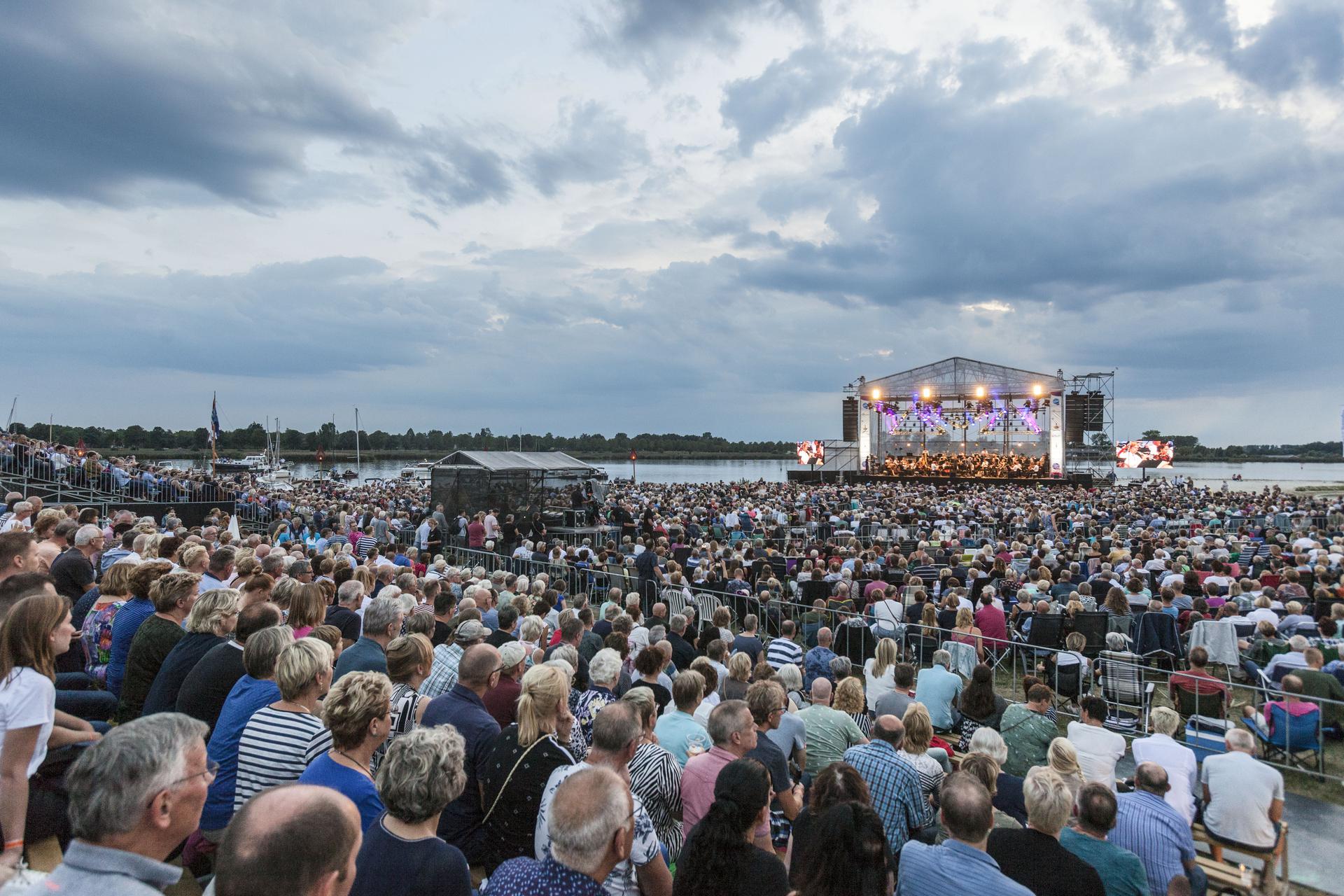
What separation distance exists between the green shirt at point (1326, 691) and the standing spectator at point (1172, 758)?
8.34 ft

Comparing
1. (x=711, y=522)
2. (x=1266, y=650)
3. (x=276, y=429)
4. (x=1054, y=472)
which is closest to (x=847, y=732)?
(x=1266, y=650)

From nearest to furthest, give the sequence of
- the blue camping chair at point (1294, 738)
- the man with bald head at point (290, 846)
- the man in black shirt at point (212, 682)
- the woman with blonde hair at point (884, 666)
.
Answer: the man with bald head at point (290, 846), the man in black shirt at point (212, 682), the woman with blonde hair at point (884, 666), the blue camping chair at point (1294, 738)

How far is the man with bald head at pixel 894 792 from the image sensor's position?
3492 mm

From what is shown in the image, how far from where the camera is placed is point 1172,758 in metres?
4.39

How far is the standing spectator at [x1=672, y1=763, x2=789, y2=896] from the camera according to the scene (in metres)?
2.33

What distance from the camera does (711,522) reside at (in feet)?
69.3

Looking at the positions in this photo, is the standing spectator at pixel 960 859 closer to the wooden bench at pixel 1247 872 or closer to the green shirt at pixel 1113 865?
the green shirt at pixel 1113 865

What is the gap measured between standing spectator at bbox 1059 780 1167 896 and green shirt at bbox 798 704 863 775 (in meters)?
1.35

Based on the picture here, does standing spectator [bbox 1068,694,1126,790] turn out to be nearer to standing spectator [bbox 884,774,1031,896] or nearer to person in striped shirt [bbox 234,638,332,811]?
standing spectator [bbox 884,774,1031,896]

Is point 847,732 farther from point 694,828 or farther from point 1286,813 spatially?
point 1286,813

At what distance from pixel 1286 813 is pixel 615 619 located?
17.9ft

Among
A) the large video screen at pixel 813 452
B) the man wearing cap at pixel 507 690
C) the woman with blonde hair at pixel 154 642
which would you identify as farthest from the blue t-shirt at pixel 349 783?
the large video screen at pixel 813 452

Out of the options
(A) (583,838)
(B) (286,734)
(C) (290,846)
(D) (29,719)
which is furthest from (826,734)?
(D) (29,719)

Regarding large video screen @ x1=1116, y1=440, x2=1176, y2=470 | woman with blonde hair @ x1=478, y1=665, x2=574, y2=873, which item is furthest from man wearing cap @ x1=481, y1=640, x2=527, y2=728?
large video screen @ x1=1116, y1=440, x2=1176, y2=470
